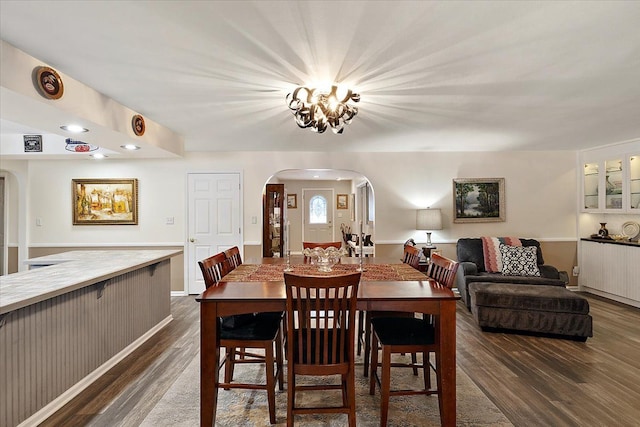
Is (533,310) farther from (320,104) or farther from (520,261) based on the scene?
(320,104)

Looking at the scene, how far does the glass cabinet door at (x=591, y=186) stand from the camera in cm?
531

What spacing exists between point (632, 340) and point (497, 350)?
144 cm

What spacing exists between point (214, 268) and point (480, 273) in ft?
11.9

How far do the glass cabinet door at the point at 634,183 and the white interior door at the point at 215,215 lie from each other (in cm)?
542

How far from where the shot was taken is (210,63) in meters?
2.29

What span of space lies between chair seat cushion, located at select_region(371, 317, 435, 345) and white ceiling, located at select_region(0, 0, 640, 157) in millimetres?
1697

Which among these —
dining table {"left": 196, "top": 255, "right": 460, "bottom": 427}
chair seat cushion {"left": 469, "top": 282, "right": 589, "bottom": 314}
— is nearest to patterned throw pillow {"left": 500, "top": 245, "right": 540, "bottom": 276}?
chair seat cushion {"left": 469, "top": 282, "right": 589, "bottom": 314}

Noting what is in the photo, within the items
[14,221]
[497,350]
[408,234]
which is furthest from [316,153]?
[14,221]

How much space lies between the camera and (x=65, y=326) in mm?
2520

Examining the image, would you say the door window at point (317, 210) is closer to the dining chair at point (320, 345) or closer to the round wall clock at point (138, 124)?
the round wall clock at point (138, 124)

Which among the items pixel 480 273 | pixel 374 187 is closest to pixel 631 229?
pixel 480 273

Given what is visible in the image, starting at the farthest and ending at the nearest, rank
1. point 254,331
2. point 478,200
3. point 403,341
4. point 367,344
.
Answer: point 478,200 < point 367,344 < point 254,331 < point 403,341

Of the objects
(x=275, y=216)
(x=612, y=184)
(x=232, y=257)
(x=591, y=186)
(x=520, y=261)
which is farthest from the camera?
(x=275, y=216)

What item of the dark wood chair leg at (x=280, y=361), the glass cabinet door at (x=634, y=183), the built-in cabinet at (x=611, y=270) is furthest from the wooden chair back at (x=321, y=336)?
the glass cabinet door at (x=634, y=183)
